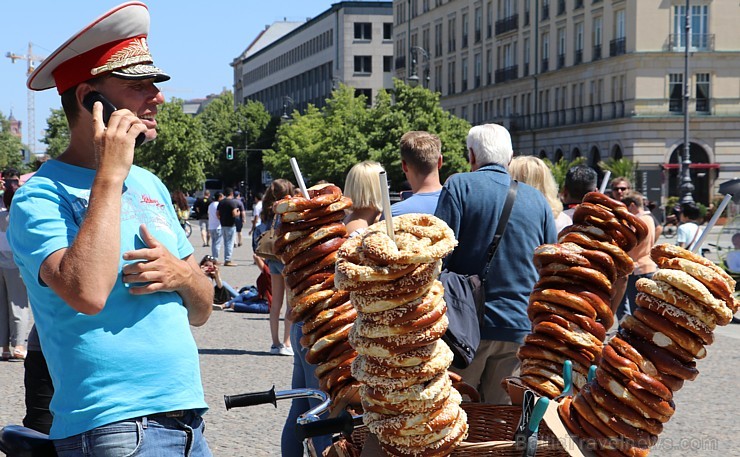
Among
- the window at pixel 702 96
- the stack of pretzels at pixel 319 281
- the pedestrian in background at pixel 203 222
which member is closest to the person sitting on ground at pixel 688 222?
the stack of pretzels at pixel 319 281

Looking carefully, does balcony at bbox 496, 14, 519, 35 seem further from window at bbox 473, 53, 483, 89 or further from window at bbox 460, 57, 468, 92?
window at bbox 460, 57, 468, 92

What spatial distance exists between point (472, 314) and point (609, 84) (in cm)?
5983

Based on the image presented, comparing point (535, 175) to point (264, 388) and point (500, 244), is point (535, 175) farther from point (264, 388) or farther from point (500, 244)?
point (264, 388)

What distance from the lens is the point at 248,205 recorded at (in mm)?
115500

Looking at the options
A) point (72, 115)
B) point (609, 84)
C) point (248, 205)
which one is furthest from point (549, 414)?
point (248, 205)

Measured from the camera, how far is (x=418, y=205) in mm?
5934

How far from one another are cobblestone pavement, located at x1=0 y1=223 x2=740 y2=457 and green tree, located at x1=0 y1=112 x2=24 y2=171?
10820cm

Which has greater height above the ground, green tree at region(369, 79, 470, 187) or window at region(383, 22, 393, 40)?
window at region(383, 22, 393, 40)

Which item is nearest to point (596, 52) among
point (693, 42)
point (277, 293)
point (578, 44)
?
point (578, 44)

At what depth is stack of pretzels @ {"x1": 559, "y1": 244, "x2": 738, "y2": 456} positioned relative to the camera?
3.03 m

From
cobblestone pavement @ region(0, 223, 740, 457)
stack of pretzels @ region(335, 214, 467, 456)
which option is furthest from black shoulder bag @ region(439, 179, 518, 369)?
cobblestone pavement @ region(0, 223, 740, 457)

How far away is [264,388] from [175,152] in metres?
72.7

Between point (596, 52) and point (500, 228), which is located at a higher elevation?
point (596, 52)

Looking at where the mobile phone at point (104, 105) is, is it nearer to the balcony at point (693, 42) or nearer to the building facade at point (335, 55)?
the balcony at point (693, 42)
